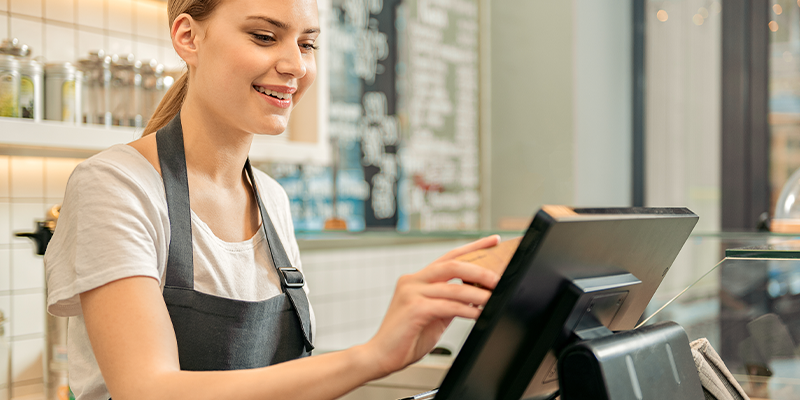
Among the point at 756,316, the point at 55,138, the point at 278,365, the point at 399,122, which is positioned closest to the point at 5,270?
the point at 55,138

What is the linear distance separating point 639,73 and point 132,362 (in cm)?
410

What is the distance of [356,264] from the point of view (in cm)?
295

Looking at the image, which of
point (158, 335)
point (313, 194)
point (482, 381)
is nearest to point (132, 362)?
point (158, 335)

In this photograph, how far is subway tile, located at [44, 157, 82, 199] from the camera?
76.6 inches

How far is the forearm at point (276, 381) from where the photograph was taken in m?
0.66

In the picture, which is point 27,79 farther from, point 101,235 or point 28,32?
point 101,235

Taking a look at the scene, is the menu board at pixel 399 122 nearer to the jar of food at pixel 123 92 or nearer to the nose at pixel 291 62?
the jar of food at pixel 123 92

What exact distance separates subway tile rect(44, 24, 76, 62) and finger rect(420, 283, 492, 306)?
172 cm

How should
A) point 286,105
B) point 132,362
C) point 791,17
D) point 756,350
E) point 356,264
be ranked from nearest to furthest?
point 132,362
point 286,105
point 756,350
point 356,264
point 791,17

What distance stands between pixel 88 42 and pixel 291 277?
1.31 m

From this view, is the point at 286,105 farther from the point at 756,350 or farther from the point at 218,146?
the point at 756,350

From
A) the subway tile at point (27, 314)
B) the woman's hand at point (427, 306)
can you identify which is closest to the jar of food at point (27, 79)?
the subway tile at point (27, 314)

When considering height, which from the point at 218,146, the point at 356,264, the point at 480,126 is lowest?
the point at 356,264

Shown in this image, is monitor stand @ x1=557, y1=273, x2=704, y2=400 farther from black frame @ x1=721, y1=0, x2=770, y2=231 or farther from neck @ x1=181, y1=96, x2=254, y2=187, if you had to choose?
black frame @ x1=721, y1=0, x2=770, y2=231
